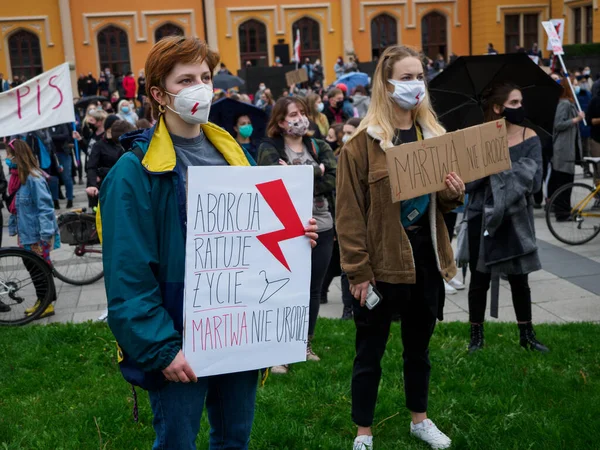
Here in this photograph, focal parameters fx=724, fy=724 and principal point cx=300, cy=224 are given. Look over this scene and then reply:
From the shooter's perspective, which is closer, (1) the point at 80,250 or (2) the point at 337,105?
(1) the point at 80,250

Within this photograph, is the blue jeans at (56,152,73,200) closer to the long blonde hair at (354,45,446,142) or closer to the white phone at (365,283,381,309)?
the long blonde hair at (354,45,446,142)

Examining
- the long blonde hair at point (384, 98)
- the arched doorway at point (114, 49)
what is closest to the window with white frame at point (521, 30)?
the arched doorway at point (114, 49)

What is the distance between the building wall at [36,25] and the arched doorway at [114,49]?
217 cm

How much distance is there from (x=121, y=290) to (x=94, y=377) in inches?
108

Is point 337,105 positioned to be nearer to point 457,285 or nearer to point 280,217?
point 457,285

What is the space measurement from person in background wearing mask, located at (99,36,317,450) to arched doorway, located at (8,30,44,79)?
39.4 m

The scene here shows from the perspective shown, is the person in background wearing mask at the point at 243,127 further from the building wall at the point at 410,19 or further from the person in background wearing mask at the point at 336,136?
the building wall at the point at 410,19

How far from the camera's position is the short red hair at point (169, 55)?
7.72 feet

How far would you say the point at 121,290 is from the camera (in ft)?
7.22

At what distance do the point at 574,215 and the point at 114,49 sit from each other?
116 feet

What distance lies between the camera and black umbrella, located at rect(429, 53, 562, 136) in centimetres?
455

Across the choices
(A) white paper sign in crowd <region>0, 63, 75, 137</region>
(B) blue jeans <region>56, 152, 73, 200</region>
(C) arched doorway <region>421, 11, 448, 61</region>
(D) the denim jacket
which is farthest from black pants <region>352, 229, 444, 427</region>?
(C) arched doorway <region>421, 11, 448, 61</region>

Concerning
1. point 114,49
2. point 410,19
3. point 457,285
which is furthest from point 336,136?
point 410,19

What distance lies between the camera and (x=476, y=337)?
15.9ft
